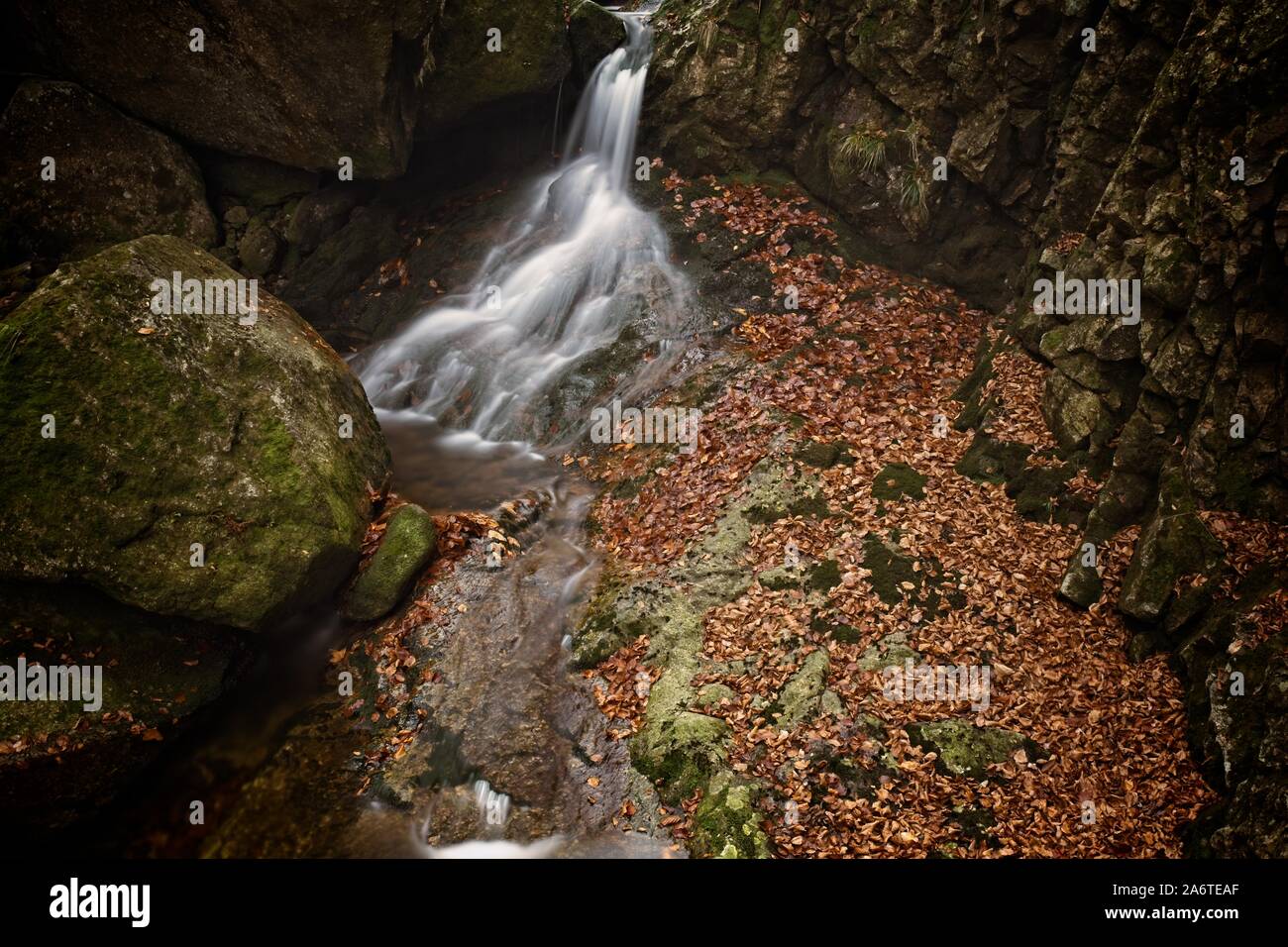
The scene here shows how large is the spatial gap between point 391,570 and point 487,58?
984cm

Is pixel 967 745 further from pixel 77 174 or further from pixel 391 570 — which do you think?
pixel 77 174

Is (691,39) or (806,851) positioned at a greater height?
(691,39)

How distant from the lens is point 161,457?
7.20 m

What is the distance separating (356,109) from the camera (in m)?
12.1

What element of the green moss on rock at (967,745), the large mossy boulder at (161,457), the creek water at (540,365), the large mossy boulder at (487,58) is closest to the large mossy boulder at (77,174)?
the creek water at (540,365)

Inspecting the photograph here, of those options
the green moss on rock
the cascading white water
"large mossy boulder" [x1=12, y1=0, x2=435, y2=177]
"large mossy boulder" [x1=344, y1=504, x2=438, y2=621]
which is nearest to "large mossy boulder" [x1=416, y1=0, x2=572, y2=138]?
"large mossy boulder" [x1=12, y1=0, x2=435, y2=177]

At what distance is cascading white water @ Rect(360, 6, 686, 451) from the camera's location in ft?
39.7

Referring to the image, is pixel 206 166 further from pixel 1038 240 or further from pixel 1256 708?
pixel 1256 708

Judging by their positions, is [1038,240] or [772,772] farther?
[1038,240]

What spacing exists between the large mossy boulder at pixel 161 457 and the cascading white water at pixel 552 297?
3868mm

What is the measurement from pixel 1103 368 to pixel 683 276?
6.85 m

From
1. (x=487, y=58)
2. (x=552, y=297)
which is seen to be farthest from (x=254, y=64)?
(x=552, y=297)

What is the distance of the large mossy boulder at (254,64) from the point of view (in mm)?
10930

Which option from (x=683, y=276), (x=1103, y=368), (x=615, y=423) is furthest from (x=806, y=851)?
(x=683, y=276)
